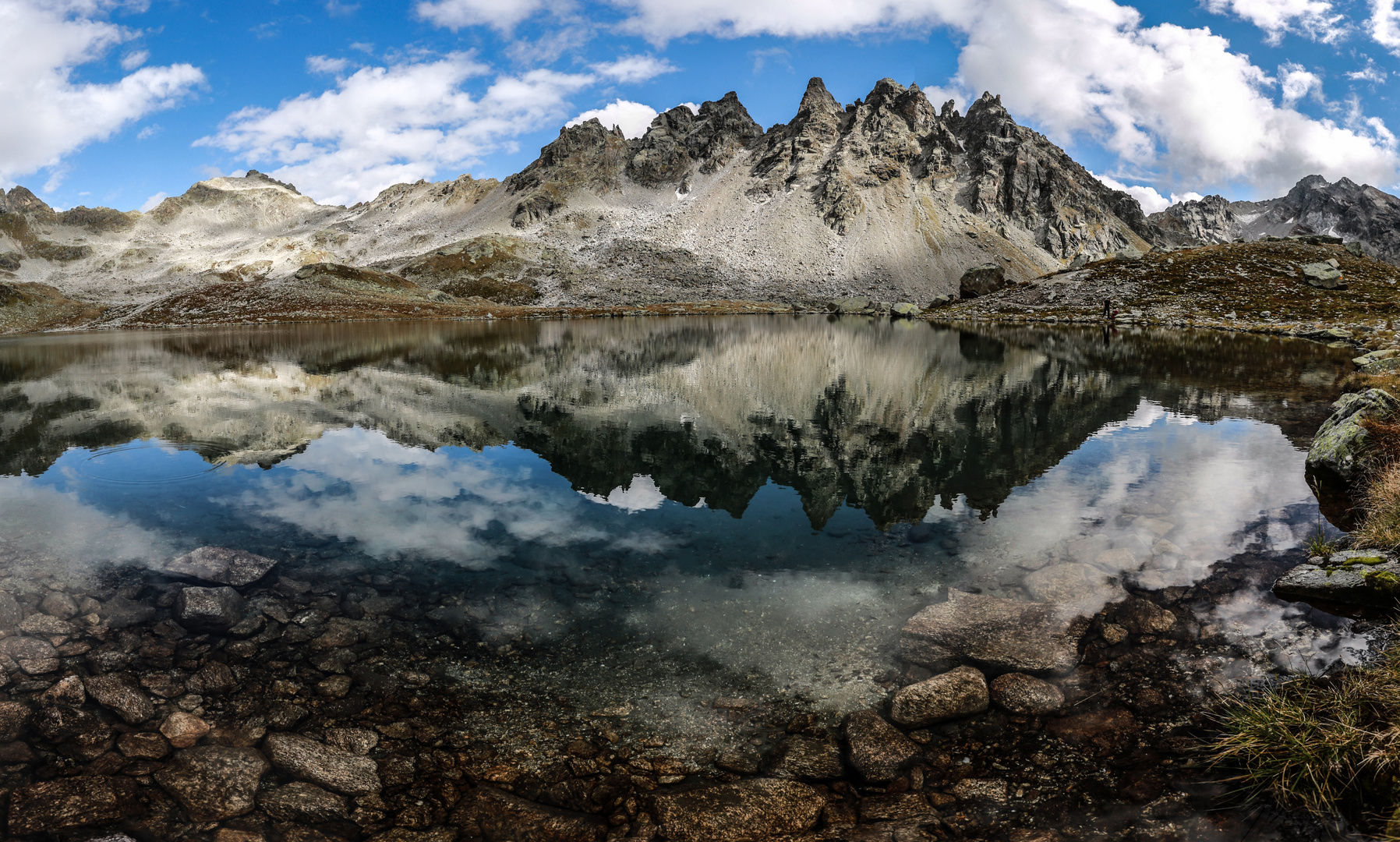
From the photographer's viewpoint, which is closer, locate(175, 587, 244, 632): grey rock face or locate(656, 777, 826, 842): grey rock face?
locate(656, 777, 826, 842): grey rock face

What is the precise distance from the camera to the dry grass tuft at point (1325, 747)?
20.5 feet

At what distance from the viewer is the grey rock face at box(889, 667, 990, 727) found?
8.55m

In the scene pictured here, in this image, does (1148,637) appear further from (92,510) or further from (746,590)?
(92,510)

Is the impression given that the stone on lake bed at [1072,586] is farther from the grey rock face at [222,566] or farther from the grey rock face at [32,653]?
the grey rock face at [32,653]

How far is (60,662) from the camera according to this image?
9.64 m

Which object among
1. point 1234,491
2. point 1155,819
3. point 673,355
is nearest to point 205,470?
point 1155,819

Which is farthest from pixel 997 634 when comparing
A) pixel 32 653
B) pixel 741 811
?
pixel 32 653

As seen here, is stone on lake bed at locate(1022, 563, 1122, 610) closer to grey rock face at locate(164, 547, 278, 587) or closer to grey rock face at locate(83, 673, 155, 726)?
grey rock face at locate(83, 673, 155, 726)

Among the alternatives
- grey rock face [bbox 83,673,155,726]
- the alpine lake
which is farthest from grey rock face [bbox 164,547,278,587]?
grey rock face [bbox 83,673,155,726]

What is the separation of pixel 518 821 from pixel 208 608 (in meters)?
8.14

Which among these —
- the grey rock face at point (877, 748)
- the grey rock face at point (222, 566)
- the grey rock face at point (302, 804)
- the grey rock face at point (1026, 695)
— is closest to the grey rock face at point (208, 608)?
the grey rock face at point (222, 566)

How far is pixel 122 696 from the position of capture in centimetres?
883

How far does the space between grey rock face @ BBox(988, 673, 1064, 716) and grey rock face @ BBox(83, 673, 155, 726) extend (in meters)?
11.7

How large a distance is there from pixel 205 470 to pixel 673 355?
4090 cm
